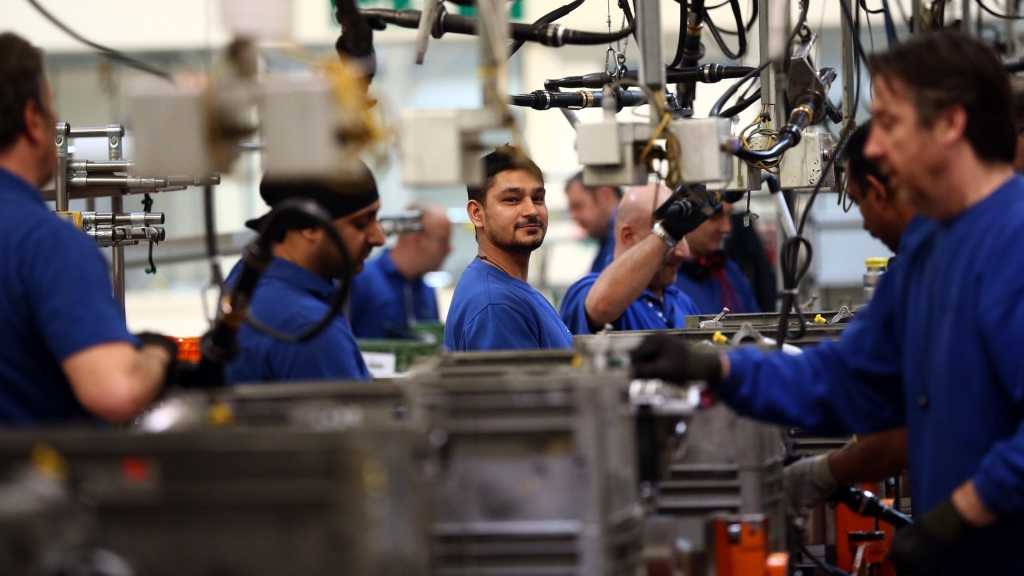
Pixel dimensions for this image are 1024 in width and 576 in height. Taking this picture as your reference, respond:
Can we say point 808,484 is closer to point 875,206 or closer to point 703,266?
point 875,206

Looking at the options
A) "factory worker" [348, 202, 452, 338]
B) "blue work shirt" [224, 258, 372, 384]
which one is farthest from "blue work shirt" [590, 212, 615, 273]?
"blue work shirt" [224, 258, 372, 384]

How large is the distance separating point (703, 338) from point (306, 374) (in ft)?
2.89

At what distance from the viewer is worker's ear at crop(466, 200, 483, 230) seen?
9.84 ft

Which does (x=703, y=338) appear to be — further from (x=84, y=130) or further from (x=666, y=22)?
(x=666, y=22)

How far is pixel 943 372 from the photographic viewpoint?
164 centimetres

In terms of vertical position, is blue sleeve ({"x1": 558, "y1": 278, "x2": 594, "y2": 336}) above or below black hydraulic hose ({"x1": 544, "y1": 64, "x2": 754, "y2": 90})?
below

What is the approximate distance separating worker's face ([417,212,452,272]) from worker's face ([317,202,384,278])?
11.9 feet

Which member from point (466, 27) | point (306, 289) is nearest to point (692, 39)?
point (466, 27)

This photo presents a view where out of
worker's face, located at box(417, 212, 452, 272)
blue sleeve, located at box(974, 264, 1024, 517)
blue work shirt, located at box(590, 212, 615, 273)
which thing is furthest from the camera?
worker's face, located at box(417, 212, 452, 272)

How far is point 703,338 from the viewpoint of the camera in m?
2.35

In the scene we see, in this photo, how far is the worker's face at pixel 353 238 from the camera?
6.63ft

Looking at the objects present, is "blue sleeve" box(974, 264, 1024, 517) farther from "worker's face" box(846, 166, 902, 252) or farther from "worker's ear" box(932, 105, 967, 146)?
"worker's face" box(846, 166, 902, 252)

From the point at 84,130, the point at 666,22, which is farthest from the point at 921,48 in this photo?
the point at 666,22

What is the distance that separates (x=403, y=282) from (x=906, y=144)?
4.34 m
